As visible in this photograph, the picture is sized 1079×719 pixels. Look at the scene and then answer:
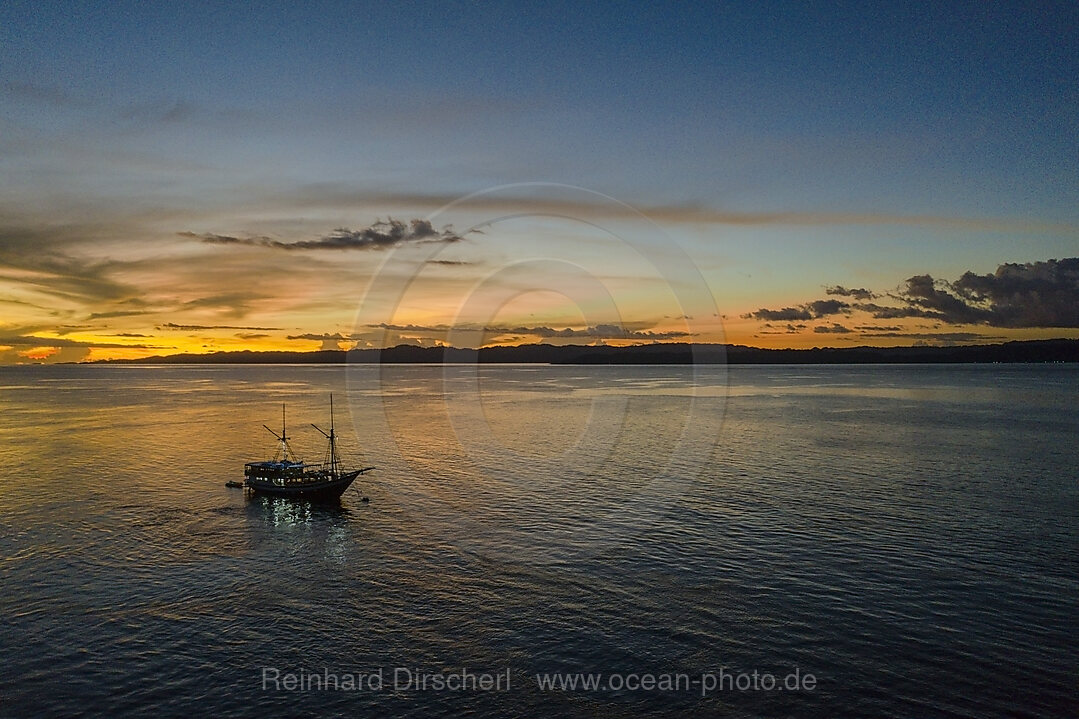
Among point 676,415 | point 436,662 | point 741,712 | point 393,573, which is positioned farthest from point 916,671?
point 676,415

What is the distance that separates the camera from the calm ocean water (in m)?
36.2

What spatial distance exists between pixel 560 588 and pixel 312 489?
4547cm

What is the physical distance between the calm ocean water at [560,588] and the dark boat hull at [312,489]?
2073 millimetres

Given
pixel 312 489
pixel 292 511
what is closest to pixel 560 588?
pixel 292 511

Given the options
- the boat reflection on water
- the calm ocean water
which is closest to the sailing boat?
the boat reflection on water

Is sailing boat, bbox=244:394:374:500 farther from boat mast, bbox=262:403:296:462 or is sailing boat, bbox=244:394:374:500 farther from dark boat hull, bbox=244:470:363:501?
boat mast, bbox=262:403:296:462

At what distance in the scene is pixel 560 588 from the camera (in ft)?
165

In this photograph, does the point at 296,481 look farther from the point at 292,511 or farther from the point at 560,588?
the point at 560,588

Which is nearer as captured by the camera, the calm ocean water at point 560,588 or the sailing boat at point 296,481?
the calm ocean water at point 560,588

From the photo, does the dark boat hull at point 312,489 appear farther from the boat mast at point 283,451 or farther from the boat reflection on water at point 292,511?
the boat mast at point 283,451

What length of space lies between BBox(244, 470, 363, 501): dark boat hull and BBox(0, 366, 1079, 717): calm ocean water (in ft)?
6.80

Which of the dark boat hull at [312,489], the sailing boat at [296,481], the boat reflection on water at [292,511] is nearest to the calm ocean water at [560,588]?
the boat reflection on water at [292,511]

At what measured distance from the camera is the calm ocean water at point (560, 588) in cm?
3622

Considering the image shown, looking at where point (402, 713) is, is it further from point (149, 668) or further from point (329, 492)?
point (329, 492)
